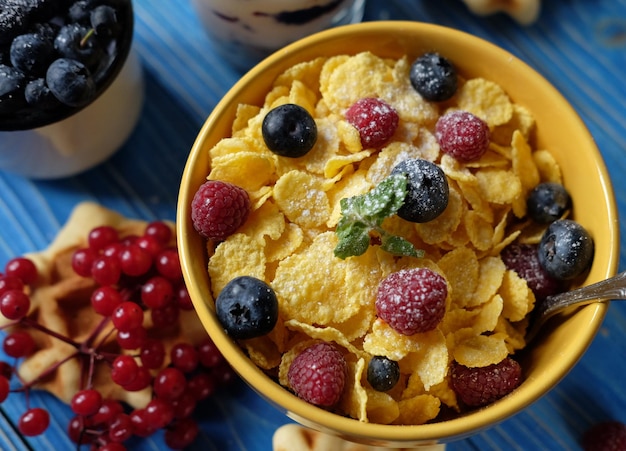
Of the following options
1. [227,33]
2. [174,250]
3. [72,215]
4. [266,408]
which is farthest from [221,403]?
[227,33]

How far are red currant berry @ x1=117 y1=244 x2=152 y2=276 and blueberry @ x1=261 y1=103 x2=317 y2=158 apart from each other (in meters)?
0.32

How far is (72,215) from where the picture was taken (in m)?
1.23

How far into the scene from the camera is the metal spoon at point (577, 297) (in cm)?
85

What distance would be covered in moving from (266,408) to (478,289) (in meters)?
0.41

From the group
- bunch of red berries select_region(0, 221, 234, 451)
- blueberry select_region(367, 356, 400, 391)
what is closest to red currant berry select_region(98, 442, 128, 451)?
bunch of red berries select_region(0, 221, 234, 451)

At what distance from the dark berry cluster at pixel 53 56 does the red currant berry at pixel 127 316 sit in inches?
11.6

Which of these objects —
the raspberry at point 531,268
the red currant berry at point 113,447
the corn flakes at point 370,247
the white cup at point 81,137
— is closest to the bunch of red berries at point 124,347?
the red currant berry at point 113,447

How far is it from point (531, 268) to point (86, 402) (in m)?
0.67

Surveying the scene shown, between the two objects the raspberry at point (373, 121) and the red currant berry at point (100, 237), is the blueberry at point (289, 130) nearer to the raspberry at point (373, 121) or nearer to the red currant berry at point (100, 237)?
the raspberry at point (373, 121)

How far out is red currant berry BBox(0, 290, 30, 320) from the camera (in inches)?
42.7

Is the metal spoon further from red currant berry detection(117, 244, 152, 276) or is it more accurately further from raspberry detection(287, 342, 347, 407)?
red currant berry detection(117, 244, 152, 276)

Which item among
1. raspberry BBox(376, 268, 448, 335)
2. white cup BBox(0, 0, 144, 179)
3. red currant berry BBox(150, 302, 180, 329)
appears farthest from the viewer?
red currant berry BBox(150, 302, 180, 329)

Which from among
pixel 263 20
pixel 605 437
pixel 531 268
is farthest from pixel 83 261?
pixel 605 437

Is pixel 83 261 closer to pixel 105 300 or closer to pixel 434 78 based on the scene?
pixel 105 300
